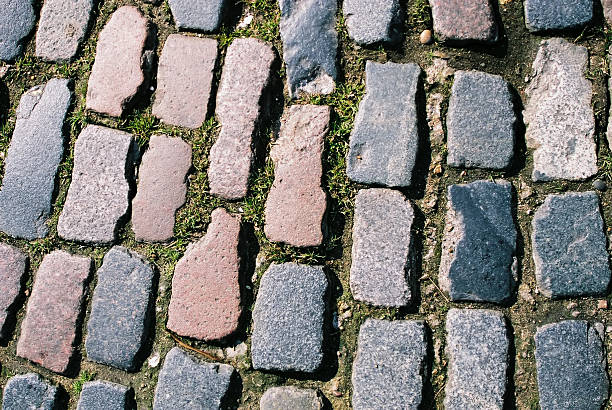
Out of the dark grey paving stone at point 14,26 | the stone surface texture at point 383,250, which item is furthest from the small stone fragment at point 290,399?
the dark grey paving stone at point 14,26

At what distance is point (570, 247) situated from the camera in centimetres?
224

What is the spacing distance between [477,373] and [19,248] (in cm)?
175

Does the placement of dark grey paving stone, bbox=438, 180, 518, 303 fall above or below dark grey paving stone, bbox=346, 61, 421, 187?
below

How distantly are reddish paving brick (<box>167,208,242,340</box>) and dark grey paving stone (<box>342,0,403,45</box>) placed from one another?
0.84 meters

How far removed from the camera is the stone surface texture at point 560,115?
2.30m

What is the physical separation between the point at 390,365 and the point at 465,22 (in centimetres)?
128

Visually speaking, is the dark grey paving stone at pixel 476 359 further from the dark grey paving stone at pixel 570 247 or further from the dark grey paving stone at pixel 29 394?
the dark grey paving stone at pixel 29 394

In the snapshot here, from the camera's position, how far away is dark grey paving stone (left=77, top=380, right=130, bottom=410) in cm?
233

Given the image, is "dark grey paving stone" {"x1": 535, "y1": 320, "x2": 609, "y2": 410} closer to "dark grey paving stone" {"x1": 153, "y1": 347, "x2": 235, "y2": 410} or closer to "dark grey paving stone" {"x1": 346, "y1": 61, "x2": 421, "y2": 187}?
"dark grey paving stone" {"x1": 346, "y1": 61, "x2": 421, "y2": 187}

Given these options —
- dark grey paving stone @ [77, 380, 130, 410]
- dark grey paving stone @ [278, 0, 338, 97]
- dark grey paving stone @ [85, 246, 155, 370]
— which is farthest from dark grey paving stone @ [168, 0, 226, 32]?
dark grey paving stone @ [77, 380, 130, 410]

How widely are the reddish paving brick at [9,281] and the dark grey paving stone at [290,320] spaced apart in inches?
36.6

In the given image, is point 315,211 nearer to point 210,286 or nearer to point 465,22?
point 210,286

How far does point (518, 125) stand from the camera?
2367mm

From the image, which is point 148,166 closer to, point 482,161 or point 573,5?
point 482,161
